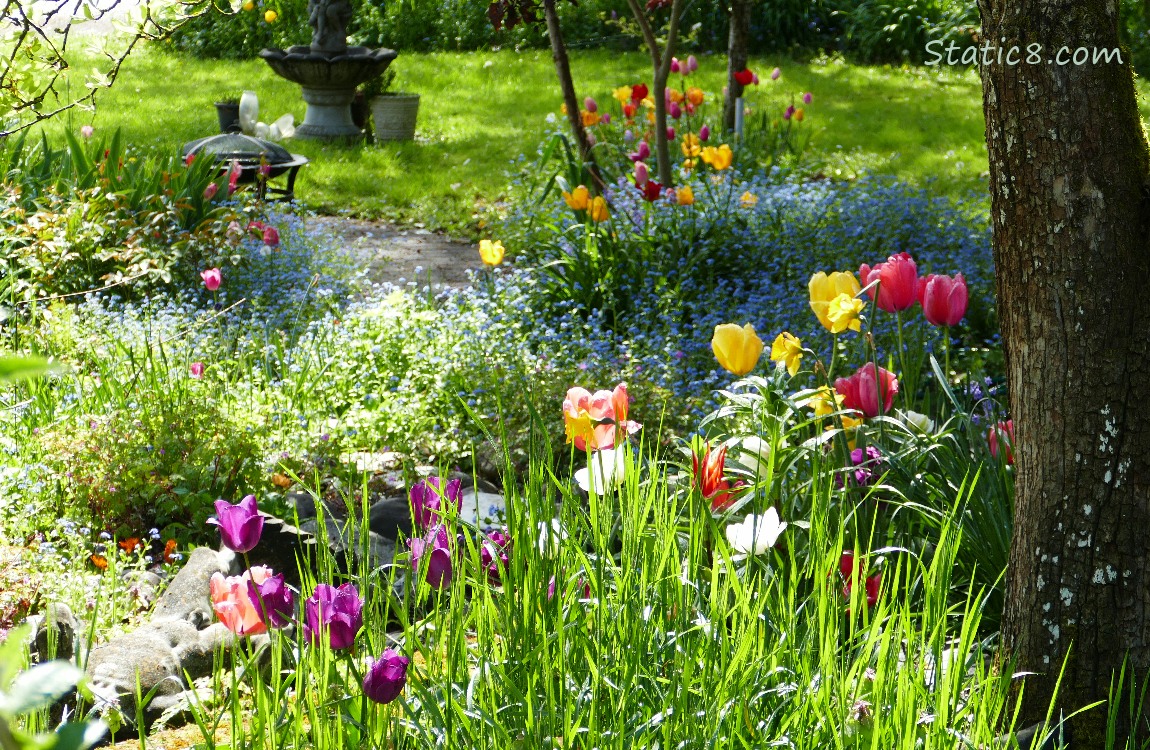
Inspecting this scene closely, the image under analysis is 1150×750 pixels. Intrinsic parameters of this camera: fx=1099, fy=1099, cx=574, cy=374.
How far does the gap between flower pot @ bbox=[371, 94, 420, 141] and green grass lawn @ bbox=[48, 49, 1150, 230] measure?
0.25 meters

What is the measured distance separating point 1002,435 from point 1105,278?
84 cm

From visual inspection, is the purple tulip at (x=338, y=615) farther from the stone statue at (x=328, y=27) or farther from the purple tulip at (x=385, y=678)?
the stone statue at (x=328, y=27)

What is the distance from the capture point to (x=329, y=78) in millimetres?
10891

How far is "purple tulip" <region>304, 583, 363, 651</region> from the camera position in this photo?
1.45 metres

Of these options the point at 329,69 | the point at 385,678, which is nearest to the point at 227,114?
the point at 329,69

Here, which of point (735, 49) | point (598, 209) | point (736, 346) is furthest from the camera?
point (735, 49)

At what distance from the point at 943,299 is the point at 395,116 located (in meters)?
9.20

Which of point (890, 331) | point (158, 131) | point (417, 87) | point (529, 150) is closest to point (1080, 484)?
point (890, 331)

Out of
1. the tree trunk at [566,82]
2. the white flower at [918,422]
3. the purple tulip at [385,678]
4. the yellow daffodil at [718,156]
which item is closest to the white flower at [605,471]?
the purple tulip at [385,678]

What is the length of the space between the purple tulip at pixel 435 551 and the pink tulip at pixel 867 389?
1.09m

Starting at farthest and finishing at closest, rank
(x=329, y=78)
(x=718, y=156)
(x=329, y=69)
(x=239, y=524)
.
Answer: (x=329, y=78) < (x=329, y=69) < (x=718, y=156) < (x=239, y=524)

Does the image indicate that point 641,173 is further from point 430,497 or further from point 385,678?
point 385,678

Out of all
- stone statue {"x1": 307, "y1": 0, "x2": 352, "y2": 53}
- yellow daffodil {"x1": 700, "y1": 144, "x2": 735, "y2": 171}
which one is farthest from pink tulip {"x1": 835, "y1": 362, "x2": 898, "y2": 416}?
stone statue {"x1": 307, "y1": 0, "x2": 352, "y2": 53}

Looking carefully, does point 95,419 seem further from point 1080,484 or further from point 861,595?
point 1080,484
